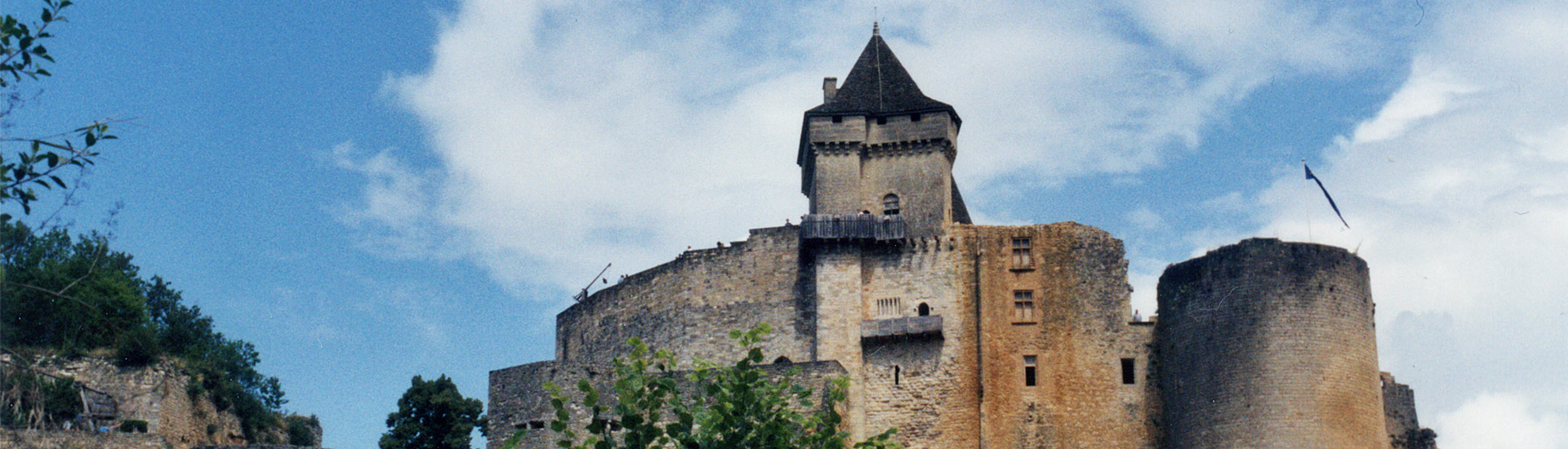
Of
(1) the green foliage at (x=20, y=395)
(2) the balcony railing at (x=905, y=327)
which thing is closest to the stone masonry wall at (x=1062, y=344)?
(2) the balcony railing at (x=905, y=327)

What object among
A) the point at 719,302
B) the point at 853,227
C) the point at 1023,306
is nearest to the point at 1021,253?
the point at 1023,306

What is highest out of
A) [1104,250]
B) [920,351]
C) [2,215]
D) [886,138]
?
[886,138]

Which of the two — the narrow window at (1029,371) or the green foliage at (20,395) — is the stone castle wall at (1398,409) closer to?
the narrow window at (1029,371)

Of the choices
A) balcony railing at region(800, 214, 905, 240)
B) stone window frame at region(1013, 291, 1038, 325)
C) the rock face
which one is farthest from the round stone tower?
the rock face

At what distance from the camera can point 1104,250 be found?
4925 centimetres

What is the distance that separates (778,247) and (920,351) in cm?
602

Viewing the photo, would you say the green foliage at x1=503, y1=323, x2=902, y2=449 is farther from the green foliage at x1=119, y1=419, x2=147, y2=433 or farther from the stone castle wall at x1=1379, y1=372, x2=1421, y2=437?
the stone castle wall at x1=1379, y1=372, x2=1421, y2=437

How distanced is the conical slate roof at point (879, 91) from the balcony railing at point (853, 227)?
4386 millimetres

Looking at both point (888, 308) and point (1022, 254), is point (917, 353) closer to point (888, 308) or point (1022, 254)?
point (888, 308)

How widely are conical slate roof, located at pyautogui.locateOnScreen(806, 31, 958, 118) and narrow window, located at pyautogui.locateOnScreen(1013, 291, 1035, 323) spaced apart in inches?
Result: 295

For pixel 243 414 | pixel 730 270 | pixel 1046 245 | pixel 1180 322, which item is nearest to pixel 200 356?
pixel 243 414

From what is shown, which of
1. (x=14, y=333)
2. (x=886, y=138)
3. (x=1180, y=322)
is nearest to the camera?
(x=1180, y=322)

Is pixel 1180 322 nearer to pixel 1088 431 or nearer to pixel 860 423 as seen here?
pixel 1088 431

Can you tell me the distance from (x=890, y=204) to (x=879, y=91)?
466cm
